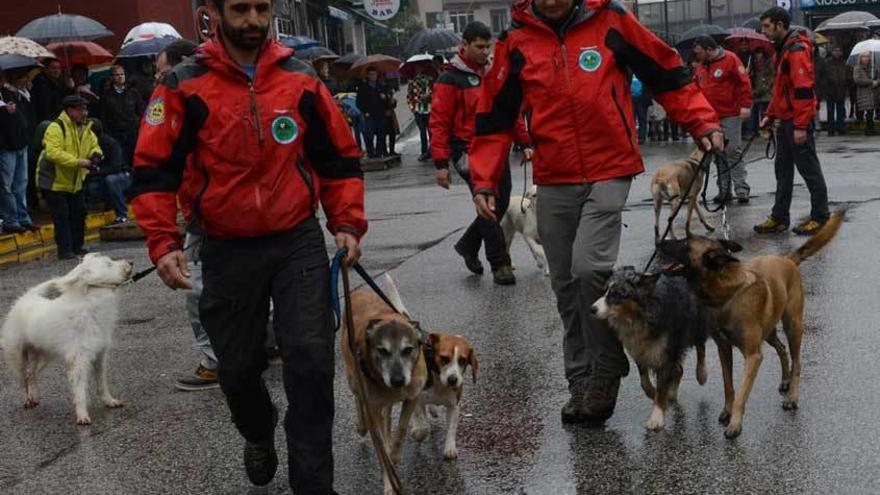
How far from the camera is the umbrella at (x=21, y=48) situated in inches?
614

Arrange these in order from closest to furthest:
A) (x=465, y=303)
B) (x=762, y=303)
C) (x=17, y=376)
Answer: (x=762, y=303) → (x=17, y=376) → (x=465, y=303)

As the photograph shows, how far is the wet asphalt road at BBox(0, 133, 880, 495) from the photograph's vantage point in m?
5.32

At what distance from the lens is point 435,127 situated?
1004cm

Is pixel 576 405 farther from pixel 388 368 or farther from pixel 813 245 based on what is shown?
pixel 813 245

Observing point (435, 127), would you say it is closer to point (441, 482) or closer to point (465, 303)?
point (465, 303)

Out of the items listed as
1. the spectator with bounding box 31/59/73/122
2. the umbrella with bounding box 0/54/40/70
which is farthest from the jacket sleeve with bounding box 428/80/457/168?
the spectator with bounding box 31/59/73/122

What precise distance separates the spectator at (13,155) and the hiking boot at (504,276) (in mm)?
6597

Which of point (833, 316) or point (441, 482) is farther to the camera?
point (833, 316)

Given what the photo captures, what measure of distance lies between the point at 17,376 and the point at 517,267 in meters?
5.09

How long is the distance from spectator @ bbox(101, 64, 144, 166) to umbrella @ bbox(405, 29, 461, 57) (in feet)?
45.7

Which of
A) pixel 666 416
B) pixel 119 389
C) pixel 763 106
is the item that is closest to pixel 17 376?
pixel 119 389

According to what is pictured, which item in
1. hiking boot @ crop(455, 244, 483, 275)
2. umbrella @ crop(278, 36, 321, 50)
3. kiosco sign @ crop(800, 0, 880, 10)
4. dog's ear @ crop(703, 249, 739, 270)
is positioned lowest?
hiking boot @ crop(455, 244, 483, 275)

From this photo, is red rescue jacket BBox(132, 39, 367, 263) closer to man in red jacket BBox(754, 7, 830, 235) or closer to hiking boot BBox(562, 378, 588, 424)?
hiking boot BBox(562, 378, 588, 424)

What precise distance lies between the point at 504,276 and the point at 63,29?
11.5 metres
